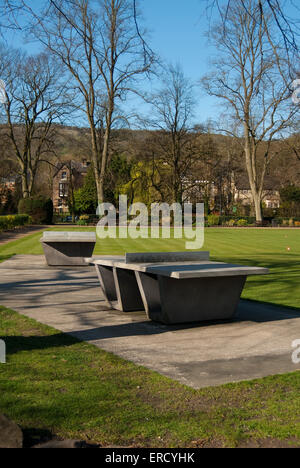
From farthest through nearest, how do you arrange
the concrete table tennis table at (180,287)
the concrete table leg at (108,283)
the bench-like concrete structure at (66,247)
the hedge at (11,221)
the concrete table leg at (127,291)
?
1. the hedge at (11,221)
2. the bench-like concrete structure at (66,247)
3. the concrete table leg at (108,283)
4. the concrete table leg at (127,291)
5. the concrete table tennis table at (180,287)

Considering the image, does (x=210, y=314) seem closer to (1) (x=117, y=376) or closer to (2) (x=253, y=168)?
(1) (x=117, y=376)

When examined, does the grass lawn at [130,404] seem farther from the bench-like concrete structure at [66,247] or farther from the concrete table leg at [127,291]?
the bench-like concrete structure at [66,247]

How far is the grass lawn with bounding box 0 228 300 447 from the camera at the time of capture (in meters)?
3.49

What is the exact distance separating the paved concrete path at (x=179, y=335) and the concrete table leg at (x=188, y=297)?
0.62ft

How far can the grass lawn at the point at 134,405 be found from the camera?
3.48 meters

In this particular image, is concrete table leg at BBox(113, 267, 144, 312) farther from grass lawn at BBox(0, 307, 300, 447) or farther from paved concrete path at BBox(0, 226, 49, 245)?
paved concrete path at BBox(0, 226, 49, 245)

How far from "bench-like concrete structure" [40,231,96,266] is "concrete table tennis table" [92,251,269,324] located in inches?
245

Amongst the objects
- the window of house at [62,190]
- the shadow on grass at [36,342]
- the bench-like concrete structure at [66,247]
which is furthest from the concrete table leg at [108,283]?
the window of house at [62,190]

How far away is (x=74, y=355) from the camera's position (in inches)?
215

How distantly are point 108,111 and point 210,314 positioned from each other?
3686 cm

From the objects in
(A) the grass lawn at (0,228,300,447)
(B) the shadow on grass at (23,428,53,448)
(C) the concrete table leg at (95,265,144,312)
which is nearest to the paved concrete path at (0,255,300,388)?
(C) the concrete table leg at (95,265,144,312)

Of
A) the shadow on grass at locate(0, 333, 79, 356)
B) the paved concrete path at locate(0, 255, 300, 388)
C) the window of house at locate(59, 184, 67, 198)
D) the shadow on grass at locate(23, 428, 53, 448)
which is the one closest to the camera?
the shadow on grass at locate(23, 428, 53, 448)

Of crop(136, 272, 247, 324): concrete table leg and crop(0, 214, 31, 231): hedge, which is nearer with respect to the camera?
crop(136, 272, 247, 324): concrete table leg

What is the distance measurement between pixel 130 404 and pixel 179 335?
257 centimetres
